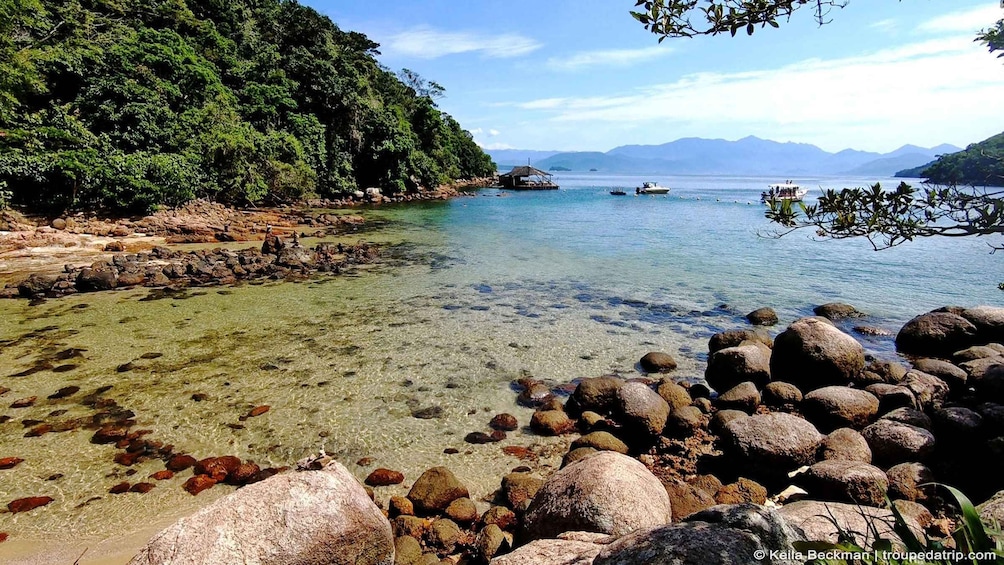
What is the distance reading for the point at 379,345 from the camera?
11.6m

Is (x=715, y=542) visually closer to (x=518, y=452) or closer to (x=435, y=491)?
(x=435, y=491)

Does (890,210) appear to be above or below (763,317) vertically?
above

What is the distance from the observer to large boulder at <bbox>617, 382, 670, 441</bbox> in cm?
751

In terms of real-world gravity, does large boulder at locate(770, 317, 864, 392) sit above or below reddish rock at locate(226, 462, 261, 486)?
above

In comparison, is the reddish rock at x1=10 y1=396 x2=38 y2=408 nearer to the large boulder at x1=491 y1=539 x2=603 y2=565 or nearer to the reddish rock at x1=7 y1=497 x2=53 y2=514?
the reddish rock at x1=7 y1=497 x2=53 y2=514

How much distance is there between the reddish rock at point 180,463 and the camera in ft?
21.9

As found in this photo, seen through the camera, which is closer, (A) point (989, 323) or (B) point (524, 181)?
(A) point (989, 323)

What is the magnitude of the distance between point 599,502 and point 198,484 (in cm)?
525

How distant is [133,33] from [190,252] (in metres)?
21.1

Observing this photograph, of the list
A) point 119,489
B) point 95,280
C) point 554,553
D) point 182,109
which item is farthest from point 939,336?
point 182,109

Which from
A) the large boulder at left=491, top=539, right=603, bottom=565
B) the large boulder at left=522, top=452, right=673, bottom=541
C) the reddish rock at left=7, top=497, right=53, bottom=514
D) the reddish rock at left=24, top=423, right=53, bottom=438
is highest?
the large boulder at left=491, top=539, right=603, bottom=565

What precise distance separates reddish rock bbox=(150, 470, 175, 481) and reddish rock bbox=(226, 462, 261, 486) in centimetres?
76

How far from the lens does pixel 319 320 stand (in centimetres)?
1346

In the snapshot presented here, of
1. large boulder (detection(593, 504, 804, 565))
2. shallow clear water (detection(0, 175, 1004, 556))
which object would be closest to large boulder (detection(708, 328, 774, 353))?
shallow clear water (detection(0, 175, 1004, 556))
